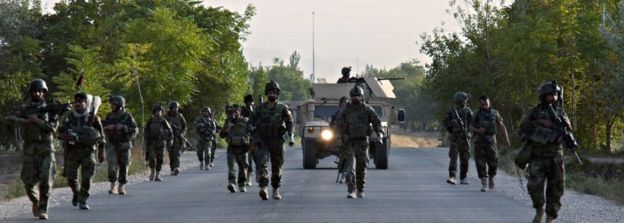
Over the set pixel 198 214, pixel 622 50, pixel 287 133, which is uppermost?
pixel 622 50

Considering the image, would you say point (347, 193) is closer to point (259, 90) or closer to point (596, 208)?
point (596, 208)

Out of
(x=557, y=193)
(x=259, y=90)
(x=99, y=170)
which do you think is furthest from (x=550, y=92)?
(x=259, y=90)

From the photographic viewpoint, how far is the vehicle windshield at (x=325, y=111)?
2855 cm

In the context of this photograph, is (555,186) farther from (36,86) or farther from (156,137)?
(156,137)

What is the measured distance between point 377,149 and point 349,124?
411 inches

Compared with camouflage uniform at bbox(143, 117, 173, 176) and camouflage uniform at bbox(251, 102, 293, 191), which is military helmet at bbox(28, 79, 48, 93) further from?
camouflage uniform at bbox(143, 117, 173, 176)

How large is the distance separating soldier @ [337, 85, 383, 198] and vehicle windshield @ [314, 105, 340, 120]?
1046 cm

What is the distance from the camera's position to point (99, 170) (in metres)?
28.0

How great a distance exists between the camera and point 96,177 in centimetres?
2527

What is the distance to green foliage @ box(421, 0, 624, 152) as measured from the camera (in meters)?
43.3

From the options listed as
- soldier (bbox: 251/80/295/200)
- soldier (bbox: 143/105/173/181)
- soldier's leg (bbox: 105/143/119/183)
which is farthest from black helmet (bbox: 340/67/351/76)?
soldier (bbox: 251/80/295/200)

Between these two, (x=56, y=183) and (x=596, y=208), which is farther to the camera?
(x=56, y=183)

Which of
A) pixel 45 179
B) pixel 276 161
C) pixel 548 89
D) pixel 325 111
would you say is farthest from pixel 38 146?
pixel 325 111

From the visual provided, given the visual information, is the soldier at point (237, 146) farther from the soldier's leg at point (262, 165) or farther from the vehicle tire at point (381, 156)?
the vehicle tire at point (381, 156)
